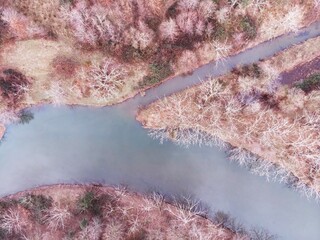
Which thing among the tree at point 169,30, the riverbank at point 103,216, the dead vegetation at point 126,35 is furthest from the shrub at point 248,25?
the riverbank at point 103,216

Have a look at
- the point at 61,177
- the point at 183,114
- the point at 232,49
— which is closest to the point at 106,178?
the point at 61,177

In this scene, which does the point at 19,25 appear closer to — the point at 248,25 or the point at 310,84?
the point at 248,25

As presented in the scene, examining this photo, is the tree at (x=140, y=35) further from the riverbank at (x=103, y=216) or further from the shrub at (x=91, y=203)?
the shrub at (x=91, y=203)

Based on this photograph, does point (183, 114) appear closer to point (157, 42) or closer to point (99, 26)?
point (157, 42)

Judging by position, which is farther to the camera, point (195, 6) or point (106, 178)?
point (106, 178)

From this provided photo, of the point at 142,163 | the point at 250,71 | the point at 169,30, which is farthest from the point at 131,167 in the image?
the point at 250,71

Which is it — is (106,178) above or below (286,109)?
below
